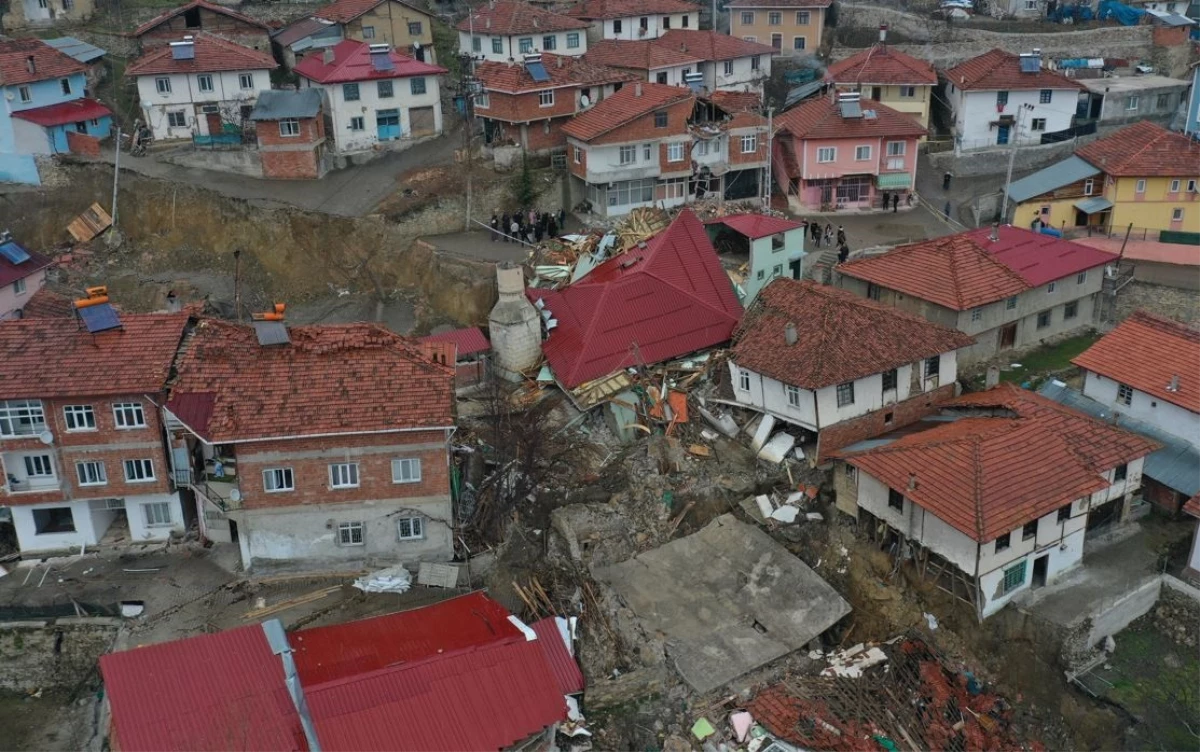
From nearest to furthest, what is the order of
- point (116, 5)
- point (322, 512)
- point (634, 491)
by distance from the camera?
point (322, 512), point (634, 491), point (116, 5)

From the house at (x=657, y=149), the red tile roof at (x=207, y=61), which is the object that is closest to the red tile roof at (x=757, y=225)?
the house at (x=657, y=149)

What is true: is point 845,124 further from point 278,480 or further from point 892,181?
point 278,480

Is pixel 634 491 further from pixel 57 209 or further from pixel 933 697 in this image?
pixel 57 209

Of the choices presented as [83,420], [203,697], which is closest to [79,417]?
[83,420]

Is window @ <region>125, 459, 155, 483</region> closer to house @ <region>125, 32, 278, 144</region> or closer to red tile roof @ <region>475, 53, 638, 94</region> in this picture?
house @ <region>125, 32, 278, 144</region>

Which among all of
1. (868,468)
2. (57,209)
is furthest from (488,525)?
(57,209)

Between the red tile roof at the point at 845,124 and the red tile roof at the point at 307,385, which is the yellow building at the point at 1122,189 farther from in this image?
the red tile roof at the point at 307,385

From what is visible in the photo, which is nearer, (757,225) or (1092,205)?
(757,225)
